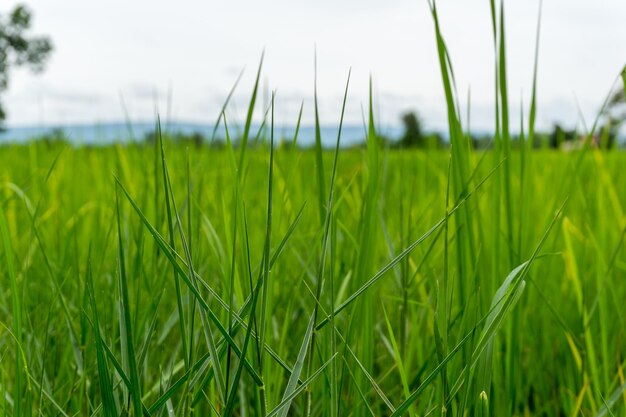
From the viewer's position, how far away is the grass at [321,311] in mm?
456

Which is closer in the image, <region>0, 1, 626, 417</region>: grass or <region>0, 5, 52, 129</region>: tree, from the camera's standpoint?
<region>0, 1, 626, 417</region>: grass

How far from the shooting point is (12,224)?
1562mm

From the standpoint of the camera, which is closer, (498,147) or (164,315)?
(498,147)

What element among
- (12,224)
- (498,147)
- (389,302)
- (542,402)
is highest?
(498,147)

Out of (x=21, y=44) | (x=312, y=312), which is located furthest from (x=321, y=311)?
(x=21, y=44)

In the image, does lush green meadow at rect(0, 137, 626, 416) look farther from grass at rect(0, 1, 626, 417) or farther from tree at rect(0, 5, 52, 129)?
tree at rect(0, 5, 52, 129)

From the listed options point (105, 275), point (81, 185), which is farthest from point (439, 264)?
point (81, 185)

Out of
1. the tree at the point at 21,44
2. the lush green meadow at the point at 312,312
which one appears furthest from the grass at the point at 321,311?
the tree at the point at 21,44

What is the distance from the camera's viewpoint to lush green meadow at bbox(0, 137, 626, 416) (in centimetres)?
46

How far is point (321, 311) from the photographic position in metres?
0.70

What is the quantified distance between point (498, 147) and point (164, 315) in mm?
693

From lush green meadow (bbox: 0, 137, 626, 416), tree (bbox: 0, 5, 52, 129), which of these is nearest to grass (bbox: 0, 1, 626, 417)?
lush green meadow (bbox: 0, 137, 626, 416)

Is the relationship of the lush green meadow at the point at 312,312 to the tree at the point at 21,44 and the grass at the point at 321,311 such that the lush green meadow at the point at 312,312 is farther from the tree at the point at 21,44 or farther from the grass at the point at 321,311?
the tree at the point at 21,44

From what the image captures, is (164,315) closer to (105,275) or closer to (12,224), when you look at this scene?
(105,275)
